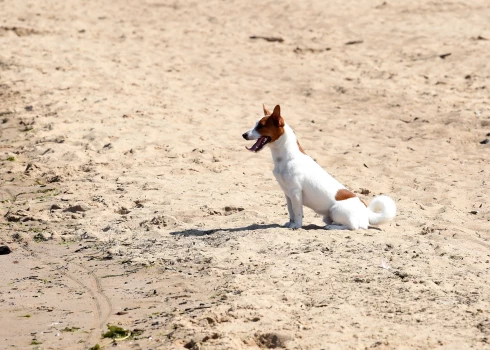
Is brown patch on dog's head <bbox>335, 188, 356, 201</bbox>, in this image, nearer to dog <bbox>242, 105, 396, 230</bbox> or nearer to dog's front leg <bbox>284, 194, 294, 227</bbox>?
dog <bbox>242, 105, 396, 230</bbox>

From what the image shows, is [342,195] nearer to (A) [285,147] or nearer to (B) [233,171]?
(A) [285,147]

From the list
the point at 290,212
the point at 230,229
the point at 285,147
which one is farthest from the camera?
the point at 230,229

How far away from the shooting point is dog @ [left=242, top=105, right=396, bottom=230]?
8.50 meters

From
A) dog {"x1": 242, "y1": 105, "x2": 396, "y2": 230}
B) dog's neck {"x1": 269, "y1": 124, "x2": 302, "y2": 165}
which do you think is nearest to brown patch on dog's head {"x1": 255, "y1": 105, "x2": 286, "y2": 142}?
dog {"x1": 242, "y1": 105, "x2": 396, "y2": 230}

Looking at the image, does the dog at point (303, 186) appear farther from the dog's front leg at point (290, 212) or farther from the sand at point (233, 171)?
the sand at point (233, 171)

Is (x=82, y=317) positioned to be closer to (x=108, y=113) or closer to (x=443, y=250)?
(x=443, y=250)

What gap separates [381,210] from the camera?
873 cm

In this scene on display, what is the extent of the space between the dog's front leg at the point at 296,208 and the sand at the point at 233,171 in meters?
0.21

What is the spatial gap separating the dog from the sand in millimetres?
185

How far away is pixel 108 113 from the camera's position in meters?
13.1

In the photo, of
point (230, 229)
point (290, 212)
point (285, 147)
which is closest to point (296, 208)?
point (290, 212)

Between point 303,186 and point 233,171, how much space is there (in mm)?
2507

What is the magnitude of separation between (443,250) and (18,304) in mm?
3548

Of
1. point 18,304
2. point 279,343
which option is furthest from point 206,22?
point 279,343
